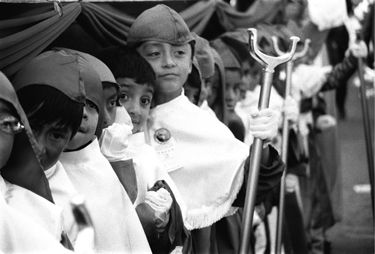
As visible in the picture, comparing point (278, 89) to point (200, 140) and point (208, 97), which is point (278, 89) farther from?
point (200, 140)

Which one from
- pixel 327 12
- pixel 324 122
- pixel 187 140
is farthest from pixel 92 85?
pixel 324 122

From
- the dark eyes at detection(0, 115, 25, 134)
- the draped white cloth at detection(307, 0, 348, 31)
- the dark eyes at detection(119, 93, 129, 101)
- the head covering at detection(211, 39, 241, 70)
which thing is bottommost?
the dark eyes at detection(0, 115, 25, 134)

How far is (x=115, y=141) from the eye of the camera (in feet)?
16.1

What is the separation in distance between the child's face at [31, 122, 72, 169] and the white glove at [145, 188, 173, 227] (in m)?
0.76

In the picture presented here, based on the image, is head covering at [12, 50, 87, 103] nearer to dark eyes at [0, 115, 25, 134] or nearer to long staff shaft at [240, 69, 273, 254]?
dark eyes at [0, 115, 25, 134]

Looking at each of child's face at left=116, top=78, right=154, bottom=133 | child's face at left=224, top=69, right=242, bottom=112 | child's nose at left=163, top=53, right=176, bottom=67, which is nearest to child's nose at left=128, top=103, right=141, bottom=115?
child's face at left=116, top=78, right=154, bottom=133

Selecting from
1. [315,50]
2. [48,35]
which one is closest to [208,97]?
[48,35]

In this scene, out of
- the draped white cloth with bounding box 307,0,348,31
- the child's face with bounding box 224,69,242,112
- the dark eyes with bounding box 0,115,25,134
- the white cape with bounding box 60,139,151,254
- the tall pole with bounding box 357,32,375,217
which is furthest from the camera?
the draped white cloth with bounding box 307,0,348,31

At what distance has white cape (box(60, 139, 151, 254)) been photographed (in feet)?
15.1

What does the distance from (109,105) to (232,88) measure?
221 centimetres

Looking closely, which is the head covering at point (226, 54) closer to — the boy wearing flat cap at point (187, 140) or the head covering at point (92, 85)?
the boy wearing flat cap at point (187, 140)

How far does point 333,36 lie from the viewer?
408 inches

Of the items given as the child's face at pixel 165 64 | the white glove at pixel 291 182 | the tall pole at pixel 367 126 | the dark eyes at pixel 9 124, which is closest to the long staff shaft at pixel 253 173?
the child's face at pixel 165 64

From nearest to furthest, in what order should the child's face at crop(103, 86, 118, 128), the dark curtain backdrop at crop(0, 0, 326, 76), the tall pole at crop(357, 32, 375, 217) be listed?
1. the dark curtain backdrop at crop(0, 0, 326, 76)
2. the child's face at crop(103, 86, 118, 128)
3. the tall pole at crop(357, 32, 375, 217)
